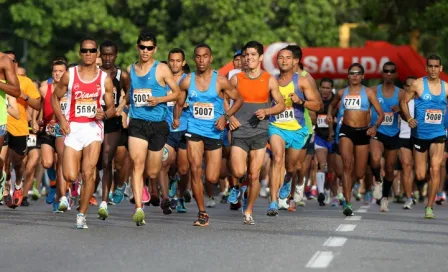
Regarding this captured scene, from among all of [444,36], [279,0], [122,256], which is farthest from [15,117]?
[279,0]

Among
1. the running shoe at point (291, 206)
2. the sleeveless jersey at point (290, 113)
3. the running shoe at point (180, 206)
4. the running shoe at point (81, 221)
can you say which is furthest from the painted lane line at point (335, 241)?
the running shoe at point (291, 206)

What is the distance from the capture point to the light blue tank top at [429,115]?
20.0 meters

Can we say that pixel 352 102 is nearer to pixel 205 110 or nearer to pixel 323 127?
pixel 205 110

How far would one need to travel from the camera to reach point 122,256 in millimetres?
12484

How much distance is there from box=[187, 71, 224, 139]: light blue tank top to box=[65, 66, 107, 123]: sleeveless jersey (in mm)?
1338

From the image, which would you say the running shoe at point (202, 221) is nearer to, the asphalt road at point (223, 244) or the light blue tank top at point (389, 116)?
the asphalt road at point (223, 244)

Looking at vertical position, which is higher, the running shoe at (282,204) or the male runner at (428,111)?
the male runner at (428,111)

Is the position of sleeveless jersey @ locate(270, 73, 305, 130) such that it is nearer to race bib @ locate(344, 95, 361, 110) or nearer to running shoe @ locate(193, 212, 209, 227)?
race bib @ locate(344, 95, 361, 110)

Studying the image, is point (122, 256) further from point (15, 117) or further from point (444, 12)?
point (444, 12)

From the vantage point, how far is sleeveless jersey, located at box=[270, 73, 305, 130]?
19.4 meters

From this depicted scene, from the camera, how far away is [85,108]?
51.9ft

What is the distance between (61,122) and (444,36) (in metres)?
21.7

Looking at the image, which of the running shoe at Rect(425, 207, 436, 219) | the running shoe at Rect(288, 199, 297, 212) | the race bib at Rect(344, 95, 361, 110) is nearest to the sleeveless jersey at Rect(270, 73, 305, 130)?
the race bib at Rect(344, 95, 361, 110)

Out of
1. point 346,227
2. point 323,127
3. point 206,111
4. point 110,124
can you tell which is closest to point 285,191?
point 110,124
